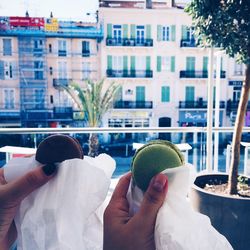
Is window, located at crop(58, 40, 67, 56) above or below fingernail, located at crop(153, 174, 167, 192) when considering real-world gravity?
above

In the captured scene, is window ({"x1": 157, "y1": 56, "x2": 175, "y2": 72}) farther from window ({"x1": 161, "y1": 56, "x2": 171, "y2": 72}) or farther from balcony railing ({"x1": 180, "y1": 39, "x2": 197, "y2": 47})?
balcony railing ({"x1": 180, "y1": 39, "x2": 197, "y2": 47})

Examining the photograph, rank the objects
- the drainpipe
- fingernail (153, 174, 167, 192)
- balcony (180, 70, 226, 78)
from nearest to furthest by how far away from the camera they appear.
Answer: fingernail (153, 174, 167, 192), the drainpipe, balcony (180, 70, 226, 78)

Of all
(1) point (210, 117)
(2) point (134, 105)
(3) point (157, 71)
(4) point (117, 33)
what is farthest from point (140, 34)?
(1) point (210, 117)

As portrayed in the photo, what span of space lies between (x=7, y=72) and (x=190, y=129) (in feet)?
33.2

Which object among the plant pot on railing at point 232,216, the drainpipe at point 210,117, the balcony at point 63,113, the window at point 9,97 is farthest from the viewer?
the balcony at point 63,113

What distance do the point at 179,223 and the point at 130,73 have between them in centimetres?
1112

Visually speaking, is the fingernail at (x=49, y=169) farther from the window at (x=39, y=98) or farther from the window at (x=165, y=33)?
the window at (x=165, y=33)

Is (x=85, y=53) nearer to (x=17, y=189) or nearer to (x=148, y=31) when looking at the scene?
(x=148, y=31)

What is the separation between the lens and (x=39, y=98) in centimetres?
1082

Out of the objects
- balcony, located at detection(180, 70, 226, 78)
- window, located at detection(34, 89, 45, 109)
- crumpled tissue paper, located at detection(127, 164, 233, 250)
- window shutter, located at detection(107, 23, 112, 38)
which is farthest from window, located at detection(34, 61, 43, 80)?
crumpled tissue paper, located at detection(127, 164, 233, 250)

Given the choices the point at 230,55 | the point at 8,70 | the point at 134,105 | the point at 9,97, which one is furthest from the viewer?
the point at 134,105

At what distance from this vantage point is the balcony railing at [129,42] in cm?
1099

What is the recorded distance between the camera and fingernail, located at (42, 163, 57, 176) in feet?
1.41

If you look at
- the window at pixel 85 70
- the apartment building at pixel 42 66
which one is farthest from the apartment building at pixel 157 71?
the apartment building at pixel 42 66
